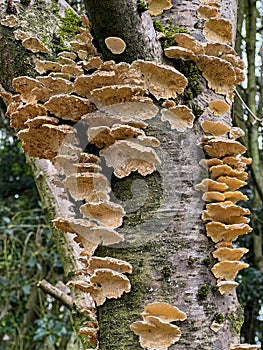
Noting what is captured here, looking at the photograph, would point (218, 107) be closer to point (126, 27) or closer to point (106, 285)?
point (126, 27)

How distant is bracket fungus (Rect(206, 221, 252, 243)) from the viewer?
94cm

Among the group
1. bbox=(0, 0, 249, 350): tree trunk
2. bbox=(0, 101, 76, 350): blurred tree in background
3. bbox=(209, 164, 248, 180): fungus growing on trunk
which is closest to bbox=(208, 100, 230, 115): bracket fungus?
bbox=(0, 0, 249, 350): tree trunk

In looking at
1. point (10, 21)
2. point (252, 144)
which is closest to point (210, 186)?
point (10, 21)

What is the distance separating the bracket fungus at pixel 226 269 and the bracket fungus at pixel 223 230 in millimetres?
51

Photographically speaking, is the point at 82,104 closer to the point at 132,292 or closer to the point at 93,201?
the point at 93,201

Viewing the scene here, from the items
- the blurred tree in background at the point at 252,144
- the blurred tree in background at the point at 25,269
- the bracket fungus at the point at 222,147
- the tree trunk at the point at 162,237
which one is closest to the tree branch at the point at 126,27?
the tree trunk at the point at 162,237

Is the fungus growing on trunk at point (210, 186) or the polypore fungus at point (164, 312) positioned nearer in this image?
the polypore fungus at point (164, 312)

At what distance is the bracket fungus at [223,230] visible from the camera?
3.07 ft

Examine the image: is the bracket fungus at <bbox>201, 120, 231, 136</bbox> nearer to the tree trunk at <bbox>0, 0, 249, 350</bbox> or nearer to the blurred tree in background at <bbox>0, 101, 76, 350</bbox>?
the tree trunk at <bbox>0, 0, 249, 350</bbox>

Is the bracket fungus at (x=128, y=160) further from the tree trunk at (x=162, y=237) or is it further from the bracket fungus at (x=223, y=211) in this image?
the bracket fungus at (x=223, y=211)

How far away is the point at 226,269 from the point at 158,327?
19cm

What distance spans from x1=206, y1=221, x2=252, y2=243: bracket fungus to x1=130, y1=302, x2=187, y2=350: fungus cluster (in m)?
0.18

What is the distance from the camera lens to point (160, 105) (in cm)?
100

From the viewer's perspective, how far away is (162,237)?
93 centimetres
